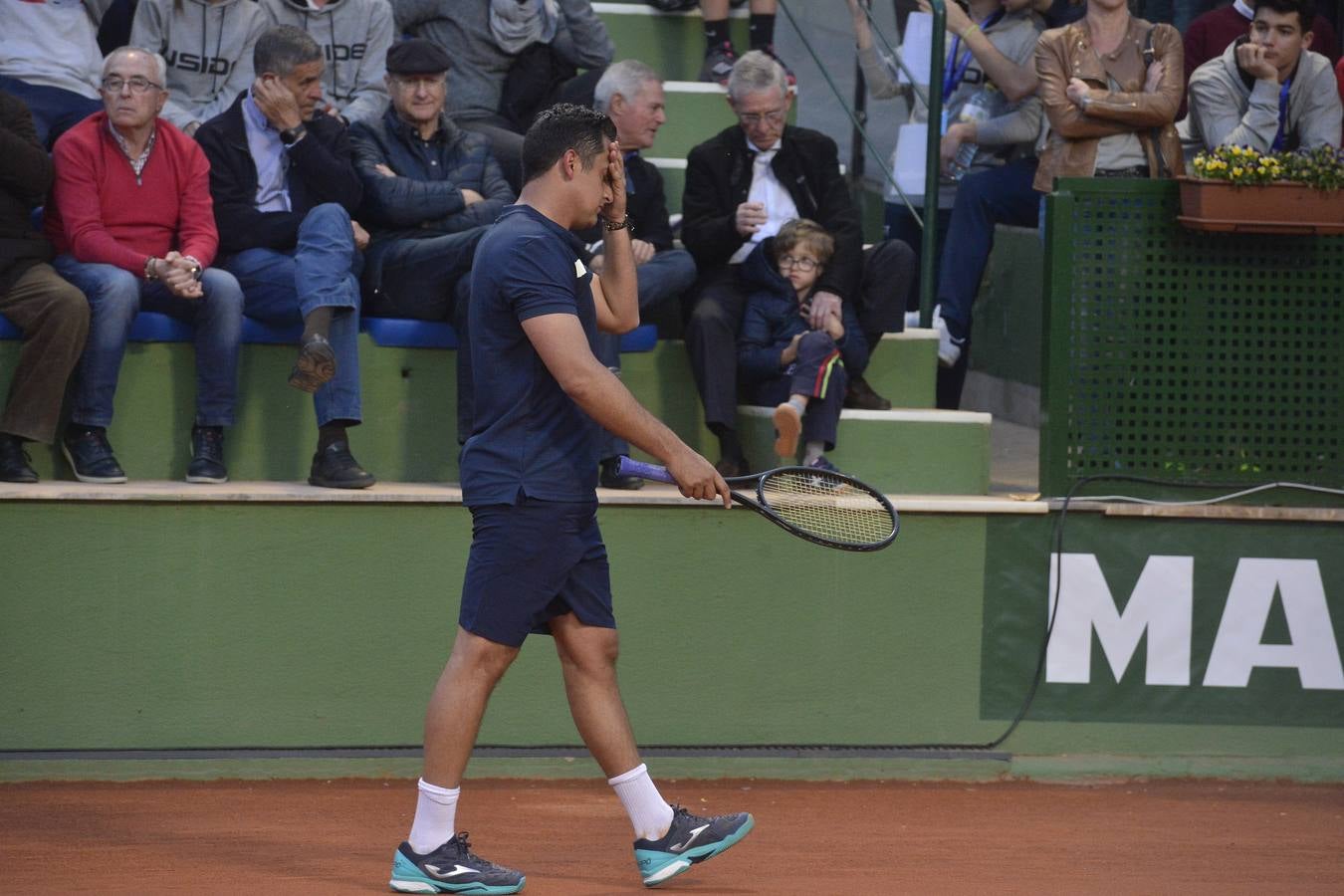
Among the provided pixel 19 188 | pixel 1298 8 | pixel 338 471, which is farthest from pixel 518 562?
pixel 1298 8

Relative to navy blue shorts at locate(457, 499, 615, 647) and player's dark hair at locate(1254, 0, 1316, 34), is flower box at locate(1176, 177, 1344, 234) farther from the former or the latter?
navy blue shorts at locate(457, 499, 615, 647)

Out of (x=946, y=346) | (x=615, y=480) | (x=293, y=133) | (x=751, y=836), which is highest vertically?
(x=293, y=133)

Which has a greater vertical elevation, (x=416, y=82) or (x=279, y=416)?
(x=416, y=82)

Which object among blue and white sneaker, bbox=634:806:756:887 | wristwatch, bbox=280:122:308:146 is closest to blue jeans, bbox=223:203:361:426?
wristwatch, bbox=280:122:308:146

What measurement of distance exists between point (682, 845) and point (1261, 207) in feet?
11.4

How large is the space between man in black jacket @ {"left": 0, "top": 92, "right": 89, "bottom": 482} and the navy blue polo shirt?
2.28 meters

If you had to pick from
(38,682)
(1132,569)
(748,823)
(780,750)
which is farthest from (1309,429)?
(38,682)

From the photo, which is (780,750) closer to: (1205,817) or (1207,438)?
(1205,817)

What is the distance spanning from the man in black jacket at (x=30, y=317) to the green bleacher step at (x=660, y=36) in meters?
4.47

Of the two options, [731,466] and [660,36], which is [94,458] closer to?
[731,466]

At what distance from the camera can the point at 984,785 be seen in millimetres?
7355

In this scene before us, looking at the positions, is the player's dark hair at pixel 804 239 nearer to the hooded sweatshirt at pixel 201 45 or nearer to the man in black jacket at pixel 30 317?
the hooded sweatshirt at pixel 201 45

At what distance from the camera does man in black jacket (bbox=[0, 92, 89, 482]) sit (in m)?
6.99

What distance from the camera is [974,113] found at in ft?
31.7
